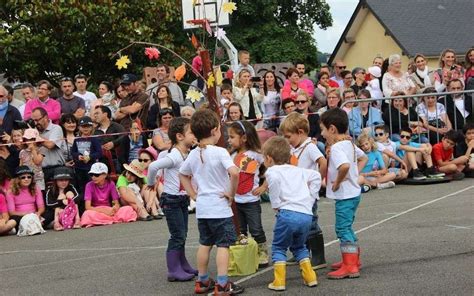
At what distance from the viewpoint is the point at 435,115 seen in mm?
16281

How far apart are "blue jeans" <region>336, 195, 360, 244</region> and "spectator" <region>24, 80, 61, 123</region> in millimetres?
7461

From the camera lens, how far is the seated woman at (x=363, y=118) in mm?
15961

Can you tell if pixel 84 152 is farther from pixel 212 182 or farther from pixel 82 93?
pixel 212 182

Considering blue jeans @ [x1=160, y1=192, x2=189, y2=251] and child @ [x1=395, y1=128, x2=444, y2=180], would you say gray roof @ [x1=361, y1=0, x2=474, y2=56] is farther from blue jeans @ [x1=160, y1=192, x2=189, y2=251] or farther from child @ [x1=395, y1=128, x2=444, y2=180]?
blue jeans @ [x1=160, y1=192, x2=189, y2=251]

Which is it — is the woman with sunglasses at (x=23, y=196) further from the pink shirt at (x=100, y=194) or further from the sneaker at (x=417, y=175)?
the sneaker at (x=417, y=175)

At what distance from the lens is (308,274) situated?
26.2 feet

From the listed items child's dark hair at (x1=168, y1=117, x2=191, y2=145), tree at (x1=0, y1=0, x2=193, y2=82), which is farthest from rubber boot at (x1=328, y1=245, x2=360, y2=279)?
tree at (x1=0, y1=0, x2=193, y2=82)

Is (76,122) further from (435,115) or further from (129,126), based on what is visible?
(435,115)

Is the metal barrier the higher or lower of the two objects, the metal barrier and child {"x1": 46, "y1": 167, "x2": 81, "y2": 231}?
the higher

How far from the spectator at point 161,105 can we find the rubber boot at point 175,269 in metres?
6.06

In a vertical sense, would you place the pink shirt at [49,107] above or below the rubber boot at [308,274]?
above

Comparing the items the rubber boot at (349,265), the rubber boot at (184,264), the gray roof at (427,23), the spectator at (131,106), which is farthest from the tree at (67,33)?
the gray roof at (427,23)

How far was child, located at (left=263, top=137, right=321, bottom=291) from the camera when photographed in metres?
7.93

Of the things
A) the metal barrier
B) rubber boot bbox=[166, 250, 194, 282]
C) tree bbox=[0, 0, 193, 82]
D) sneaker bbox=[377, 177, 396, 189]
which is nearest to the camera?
rubber boot bbox=[166, 250, 194, 282]
